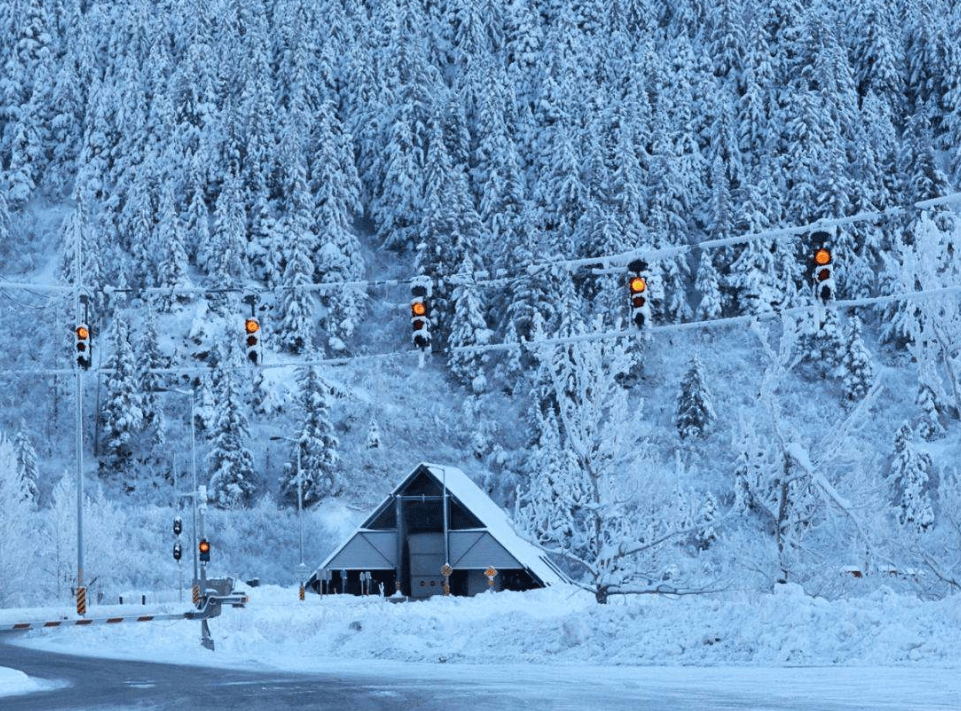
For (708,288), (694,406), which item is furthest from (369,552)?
(708,288)

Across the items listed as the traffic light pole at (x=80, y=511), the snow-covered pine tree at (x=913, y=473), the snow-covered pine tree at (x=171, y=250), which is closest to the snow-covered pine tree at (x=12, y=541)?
the traffic light pole at (x=80, y=511)

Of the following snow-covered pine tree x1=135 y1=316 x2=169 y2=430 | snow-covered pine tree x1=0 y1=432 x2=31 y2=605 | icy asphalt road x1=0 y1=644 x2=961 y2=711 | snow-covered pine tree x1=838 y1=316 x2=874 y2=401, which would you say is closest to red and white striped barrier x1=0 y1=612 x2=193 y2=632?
icy asphalt road x1=0 y1=644 x2=961 y2=711

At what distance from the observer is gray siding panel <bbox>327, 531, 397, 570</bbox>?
55750 millimetres

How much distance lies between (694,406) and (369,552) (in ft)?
107

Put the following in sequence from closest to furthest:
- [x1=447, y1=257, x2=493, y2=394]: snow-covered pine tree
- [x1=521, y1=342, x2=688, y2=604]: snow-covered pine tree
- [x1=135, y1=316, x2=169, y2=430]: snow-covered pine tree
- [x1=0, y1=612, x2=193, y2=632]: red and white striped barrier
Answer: [x1=0, y1=612, x2=193, y2=632]: red and white striped barrier → [x1=521, y1=342, x2=688, y2=604]: snow-covered pine tree → [x1=135, y1=316, x2=169, y2=430]: snow-covered pine tree → [x1=447, y1=257, x2=493, y2=394]: snow-covered pine tree

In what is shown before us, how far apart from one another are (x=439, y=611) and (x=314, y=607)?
7470 millimetres

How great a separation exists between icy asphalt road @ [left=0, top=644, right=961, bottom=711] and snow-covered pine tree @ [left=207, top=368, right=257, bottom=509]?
190 feet

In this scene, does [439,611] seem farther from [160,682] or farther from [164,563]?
[164,563]

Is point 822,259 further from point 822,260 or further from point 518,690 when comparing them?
point 518,690

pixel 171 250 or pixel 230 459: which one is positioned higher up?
pixel 171 250

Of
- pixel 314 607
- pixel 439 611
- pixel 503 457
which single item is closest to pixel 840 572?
pixel 439 611

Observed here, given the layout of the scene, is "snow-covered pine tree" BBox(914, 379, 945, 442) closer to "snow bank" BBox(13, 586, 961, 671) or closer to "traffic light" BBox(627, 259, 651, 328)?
"snow bank" BBox(13, 586, 961, 671)

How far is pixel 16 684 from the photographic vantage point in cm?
2000

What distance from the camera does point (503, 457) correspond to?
80750mm
